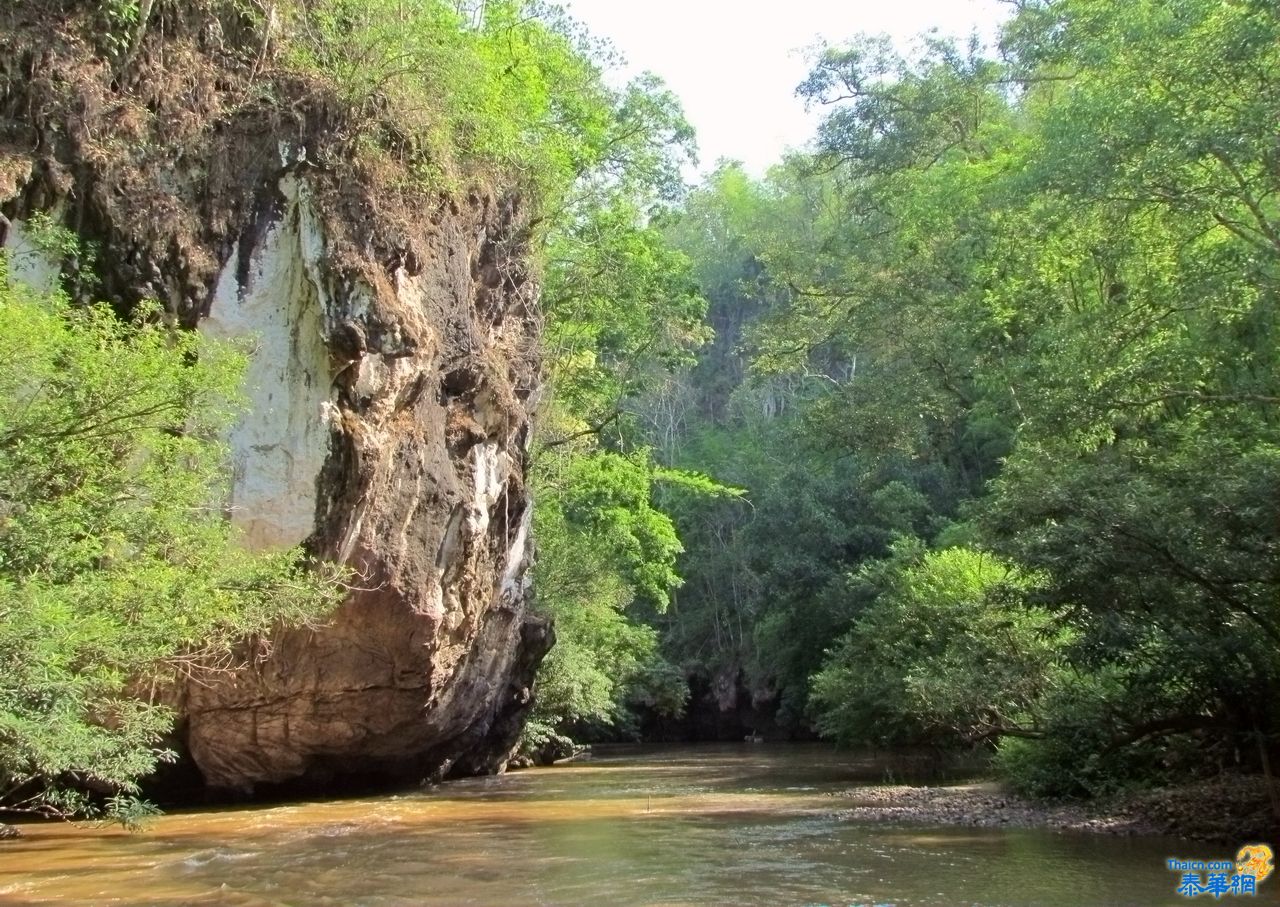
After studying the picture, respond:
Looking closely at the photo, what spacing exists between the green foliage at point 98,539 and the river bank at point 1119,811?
7376mm

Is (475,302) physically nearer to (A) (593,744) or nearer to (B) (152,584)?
(B) (152,584)

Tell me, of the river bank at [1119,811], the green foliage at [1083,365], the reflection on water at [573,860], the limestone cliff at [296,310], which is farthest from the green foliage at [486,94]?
the river bank at [1119,811]

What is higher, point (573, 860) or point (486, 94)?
point (486, 94)

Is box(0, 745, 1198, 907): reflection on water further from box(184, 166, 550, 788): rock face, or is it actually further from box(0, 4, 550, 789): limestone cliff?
box(0, 4, 550, 789): limestone cliff

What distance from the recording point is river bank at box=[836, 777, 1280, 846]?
9031mm

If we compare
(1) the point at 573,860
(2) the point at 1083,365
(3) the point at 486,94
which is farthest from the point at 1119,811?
(3) the point at 486,94

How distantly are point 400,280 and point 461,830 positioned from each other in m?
6.43

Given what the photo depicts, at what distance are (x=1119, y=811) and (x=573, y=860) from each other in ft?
17.7

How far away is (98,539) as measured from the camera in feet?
→ 25.0

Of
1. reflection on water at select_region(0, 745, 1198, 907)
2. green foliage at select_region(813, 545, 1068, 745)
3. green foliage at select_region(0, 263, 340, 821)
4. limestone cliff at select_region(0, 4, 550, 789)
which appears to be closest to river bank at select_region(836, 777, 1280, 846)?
reflection on water at select_region(0, 745, 1198, 907)

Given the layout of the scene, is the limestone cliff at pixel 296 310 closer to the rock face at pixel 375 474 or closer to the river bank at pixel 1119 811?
the rock face at pixel 375 474

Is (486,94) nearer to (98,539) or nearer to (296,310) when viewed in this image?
(296,310)

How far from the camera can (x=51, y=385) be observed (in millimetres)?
7215

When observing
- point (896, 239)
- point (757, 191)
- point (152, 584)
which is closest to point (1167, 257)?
point (896, 239)
